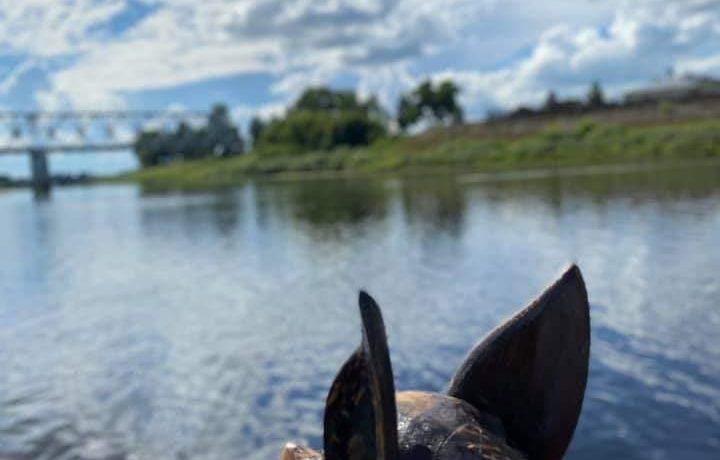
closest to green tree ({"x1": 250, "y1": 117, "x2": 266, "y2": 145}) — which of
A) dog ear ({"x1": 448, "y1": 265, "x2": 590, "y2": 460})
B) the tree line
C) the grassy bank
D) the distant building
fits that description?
the tree line

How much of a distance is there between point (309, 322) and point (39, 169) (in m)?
168

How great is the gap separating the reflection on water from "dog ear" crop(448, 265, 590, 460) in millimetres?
4718

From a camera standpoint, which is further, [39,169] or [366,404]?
[39,169]

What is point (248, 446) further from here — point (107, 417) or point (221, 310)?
point (221, 310)

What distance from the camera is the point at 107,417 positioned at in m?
10.1

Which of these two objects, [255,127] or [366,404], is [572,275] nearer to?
[366,404]

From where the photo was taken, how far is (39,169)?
168 meters

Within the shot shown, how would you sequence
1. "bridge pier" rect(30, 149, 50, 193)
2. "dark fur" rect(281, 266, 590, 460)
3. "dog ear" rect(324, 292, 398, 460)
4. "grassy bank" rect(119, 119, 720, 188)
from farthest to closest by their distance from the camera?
1. "bridge pier" rect(30, 149, 50, 193)
2. "grassy bank" rect(119, 119, 720, 188)
3. "dark fur" rect(281, 266, 590, 460)
4. "dog ear" rect(324, 292, 398, 460)

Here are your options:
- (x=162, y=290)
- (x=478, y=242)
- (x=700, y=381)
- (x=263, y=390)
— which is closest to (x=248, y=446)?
(x=263, y=390)

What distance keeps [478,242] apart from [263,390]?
14.0 m

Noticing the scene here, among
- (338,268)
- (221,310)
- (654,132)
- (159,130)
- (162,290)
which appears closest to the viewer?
(221,310)

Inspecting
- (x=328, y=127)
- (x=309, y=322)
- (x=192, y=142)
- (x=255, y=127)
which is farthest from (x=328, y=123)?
(x=309, y=322)

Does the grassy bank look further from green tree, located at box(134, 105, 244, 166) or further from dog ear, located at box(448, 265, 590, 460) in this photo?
dog ear, located at box(448, 265, 590, 460)

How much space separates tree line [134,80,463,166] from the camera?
129m
